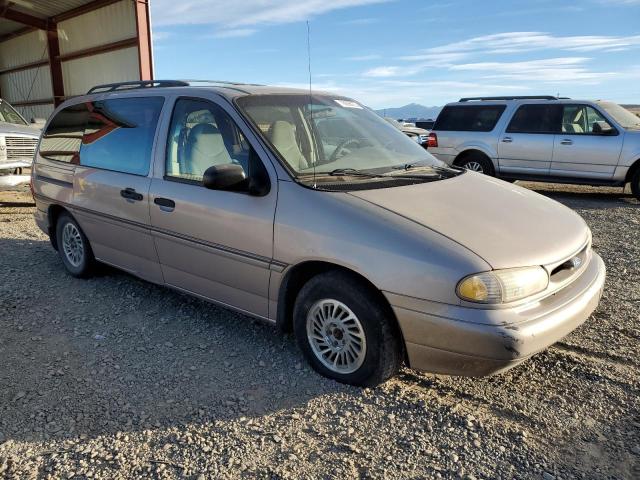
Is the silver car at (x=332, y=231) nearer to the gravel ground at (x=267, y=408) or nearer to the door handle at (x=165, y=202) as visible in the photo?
the door handle at (x=165, y=202)

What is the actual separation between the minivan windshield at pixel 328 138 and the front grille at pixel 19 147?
7195 mm

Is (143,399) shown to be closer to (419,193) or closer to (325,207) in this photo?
(325,207)

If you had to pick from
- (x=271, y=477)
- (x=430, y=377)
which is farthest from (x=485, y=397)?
(x=271, y=477)

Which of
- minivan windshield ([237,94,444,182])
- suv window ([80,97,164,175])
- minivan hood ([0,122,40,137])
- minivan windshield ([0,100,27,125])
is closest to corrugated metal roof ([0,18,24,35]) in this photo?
minivan windshield ([0,100,27,125])

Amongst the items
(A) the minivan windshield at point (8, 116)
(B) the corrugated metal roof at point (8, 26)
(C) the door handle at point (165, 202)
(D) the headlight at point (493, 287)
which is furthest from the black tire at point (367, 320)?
(B) the corrugated metal roof at point (8, 26)

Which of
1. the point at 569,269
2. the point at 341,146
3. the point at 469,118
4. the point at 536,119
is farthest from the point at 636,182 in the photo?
the point at 341,146

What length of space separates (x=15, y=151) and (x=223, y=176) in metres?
7.76

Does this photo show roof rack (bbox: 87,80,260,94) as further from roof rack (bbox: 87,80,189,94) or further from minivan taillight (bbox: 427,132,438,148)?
minivan taillight (bbox: 427,132,438,148)

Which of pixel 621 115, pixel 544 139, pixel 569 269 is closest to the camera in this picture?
pixel 569 269

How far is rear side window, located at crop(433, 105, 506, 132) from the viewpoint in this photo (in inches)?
419

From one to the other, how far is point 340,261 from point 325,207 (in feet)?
1.12

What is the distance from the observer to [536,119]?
10.2 metres

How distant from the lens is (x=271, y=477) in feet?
7.90

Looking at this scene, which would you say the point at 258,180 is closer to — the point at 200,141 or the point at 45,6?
the point at 200,141
